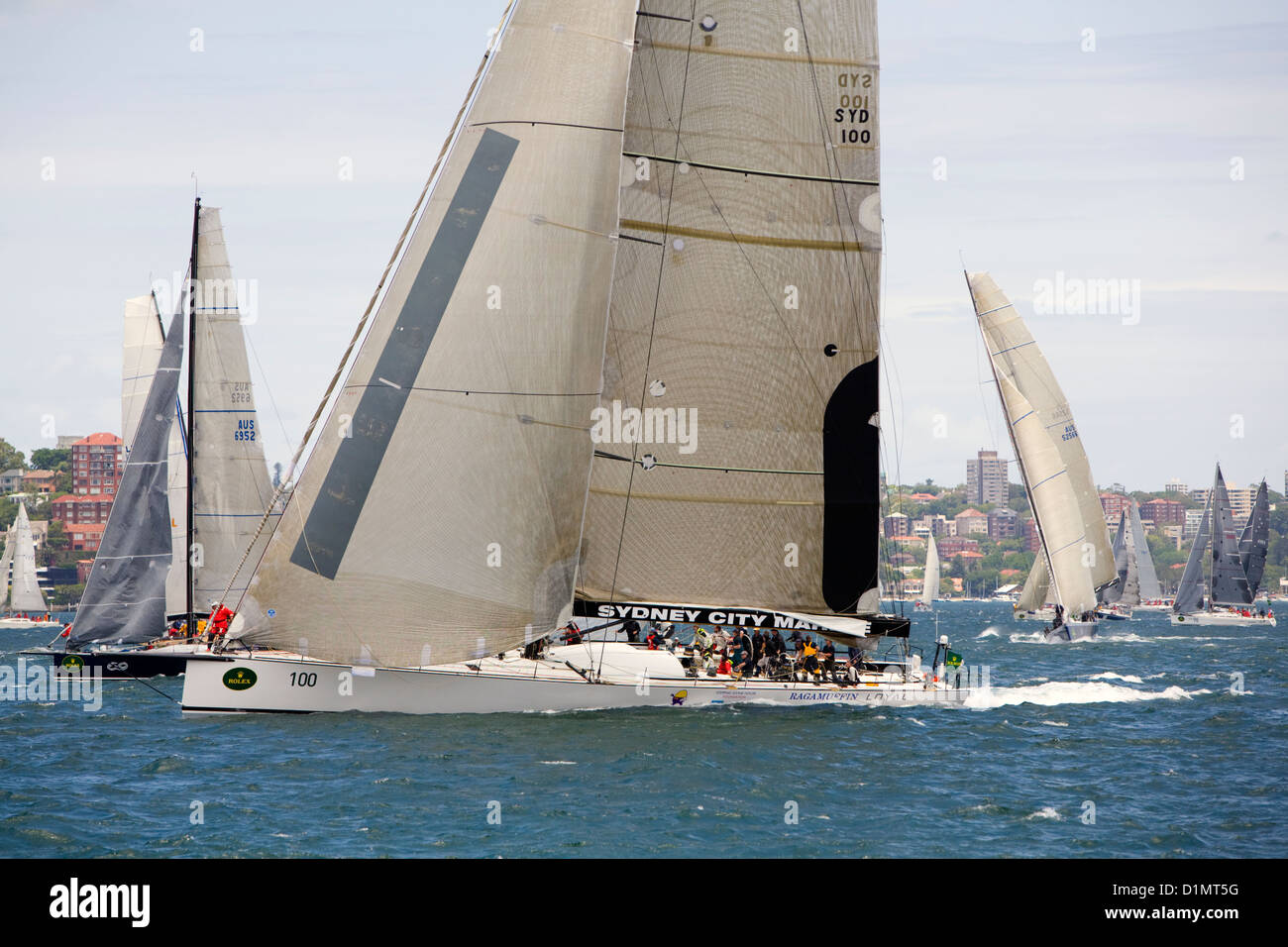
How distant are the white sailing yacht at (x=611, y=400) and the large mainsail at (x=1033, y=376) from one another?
90.6ft

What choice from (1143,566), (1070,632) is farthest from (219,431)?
(1143,566)

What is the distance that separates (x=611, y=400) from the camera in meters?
24.8

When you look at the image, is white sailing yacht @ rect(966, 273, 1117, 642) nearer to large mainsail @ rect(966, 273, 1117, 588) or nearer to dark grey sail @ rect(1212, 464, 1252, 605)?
large mainsail @ rect(966, 273, 1117, 588)

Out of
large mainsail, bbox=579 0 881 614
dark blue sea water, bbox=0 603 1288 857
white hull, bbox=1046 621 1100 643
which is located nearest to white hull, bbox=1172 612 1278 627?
white hull, bbox=1046 621 1100 643

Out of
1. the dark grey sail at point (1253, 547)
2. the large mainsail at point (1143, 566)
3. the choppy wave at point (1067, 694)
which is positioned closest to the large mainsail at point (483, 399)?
the choppy wave at point (1067, 694)

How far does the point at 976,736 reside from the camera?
23922mm

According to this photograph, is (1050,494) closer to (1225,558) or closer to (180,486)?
(180,486)

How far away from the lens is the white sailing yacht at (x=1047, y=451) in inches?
2002

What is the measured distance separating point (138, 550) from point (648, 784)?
20.0m

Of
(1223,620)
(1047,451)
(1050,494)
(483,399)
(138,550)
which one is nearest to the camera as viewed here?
(483,399)

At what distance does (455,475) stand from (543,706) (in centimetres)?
431

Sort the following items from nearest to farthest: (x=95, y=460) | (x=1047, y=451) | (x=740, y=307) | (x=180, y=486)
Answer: (x=740, y=307), (x=180, y=486), (x=1047, y=451), (x=95, y=460)

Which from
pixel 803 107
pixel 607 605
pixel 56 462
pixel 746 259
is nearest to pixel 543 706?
pixel 607 605

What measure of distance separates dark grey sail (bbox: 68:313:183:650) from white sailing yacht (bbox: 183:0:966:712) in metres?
12.7
